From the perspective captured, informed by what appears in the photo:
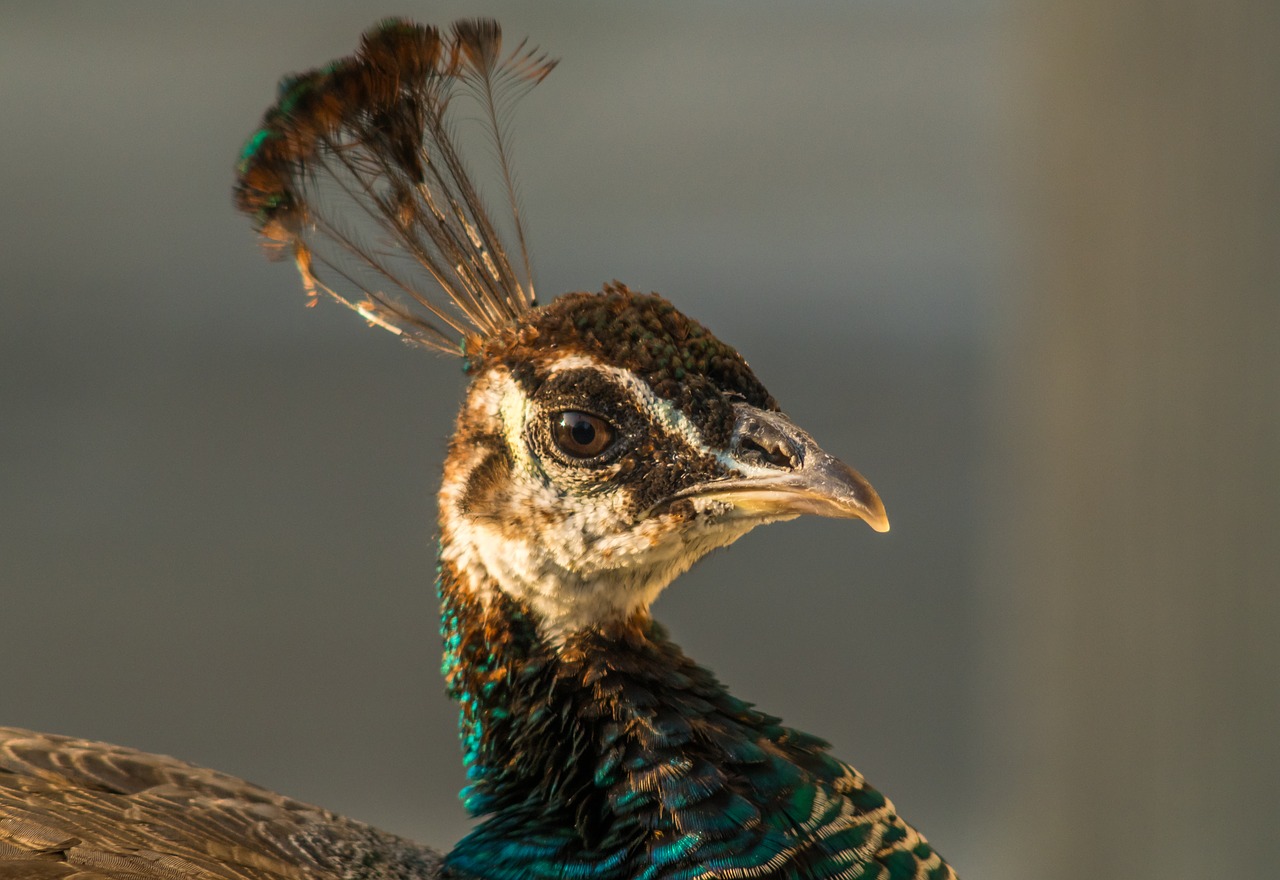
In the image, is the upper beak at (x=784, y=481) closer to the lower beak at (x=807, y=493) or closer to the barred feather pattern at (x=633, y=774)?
the lower beak at (x=807, y=493)

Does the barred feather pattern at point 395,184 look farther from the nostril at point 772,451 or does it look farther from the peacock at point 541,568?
the nostril at point 772,451

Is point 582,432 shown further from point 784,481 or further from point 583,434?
point 784,481

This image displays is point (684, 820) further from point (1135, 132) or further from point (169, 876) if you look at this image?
point (1135, 132)

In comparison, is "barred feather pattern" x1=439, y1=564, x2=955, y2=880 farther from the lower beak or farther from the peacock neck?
the lower beak

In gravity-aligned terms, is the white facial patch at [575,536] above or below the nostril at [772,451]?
below

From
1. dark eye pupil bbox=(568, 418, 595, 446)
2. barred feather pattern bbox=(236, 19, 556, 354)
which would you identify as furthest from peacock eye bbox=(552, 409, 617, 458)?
barred feather pattern bbox=(236, 19, 556, 354)

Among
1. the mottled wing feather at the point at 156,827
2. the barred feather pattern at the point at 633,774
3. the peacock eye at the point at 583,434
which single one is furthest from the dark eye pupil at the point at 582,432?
the mottled wing feather at the point at 156,827

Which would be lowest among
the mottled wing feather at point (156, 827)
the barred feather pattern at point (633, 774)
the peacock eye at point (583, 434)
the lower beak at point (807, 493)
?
the mottled wing feather at point (156, 827)
